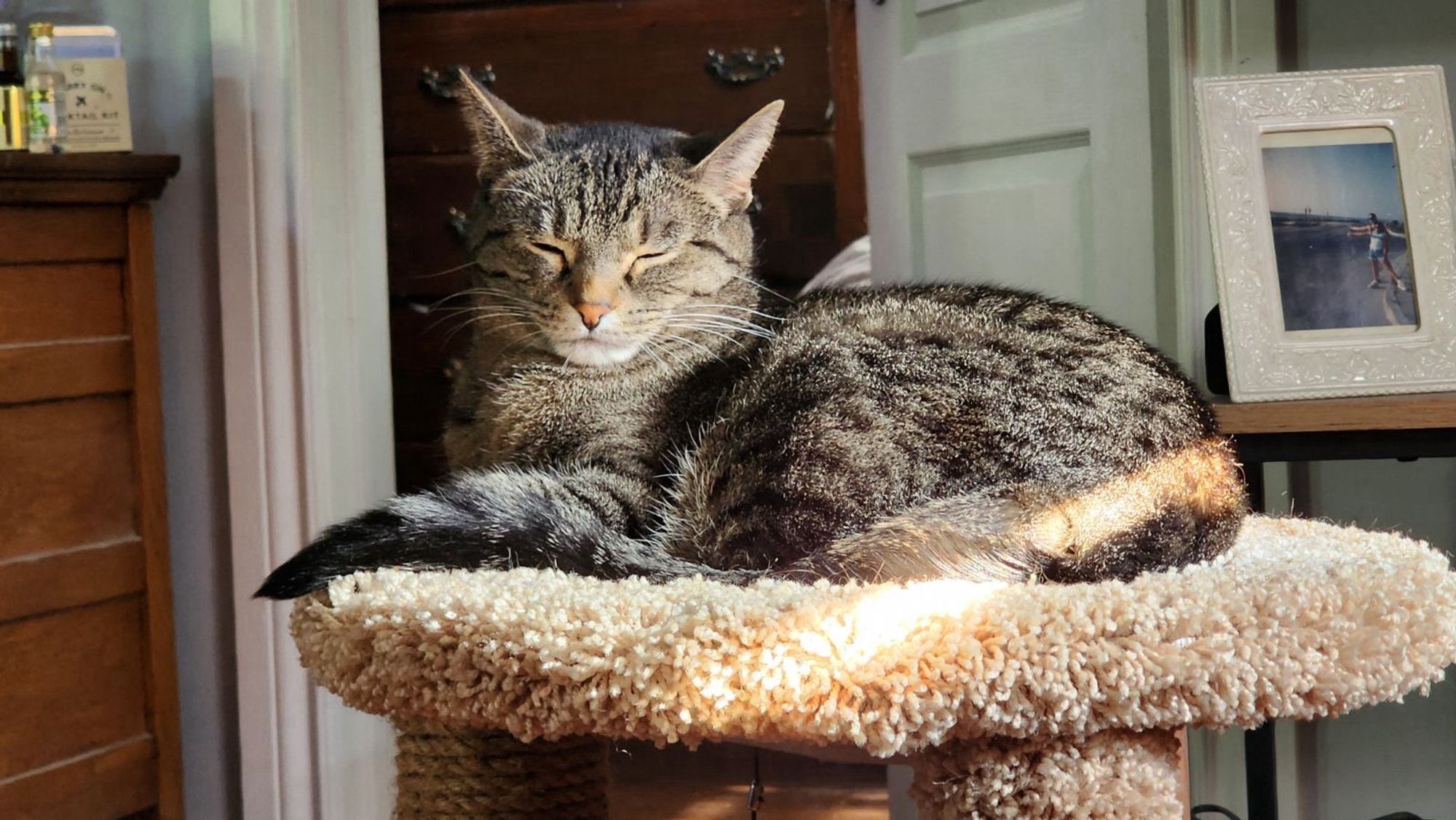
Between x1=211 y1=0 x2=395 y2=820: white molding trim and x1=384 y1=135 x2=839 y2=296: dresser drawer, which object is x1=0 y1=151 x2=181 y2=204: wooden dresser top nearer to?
x1=211 y1=0 x2=395 y2=820: white molding trim

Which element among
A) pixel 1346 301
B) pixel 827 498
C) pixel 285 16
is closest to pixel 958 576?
pixel 827 498

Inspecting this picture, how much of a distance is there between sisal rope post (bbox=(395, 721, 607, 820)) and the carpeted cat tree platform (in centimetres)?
11

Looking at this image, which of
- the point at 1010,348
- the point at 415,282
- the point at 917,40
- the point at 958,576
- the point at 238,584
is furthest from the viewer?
the point at 415,282

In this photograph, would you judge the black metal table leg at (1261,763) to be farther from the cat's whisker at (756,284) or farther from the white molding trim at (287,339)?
the white molding trim at (287,339)

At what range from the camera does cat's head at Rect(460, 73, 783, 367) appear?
1030 mm

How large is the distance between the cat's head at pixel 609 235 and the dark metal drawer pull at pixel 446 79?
0.87 m

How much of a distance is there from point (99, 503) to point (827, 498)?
938 millimetres

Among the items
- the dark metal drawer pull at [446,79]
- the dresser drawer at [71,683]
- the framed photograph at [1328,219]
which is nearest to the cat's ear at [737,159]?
the framed photograph at [1328,219]

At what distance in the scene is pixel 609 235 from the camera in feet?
3.38

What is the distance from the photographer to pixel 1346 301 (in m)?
1.16

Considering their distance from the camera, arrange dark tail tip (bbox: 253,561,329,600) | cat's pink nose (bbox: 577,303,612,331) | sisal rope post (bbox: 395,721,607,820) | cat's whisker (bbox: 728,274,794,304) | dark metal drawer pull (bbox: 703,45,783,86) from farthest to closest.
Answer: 1. dark metal drawer pull (bbox: 703,45,783,86)
2. cat's whisker (bbox: 728,274,794,304)
3. cat's pink nose (bbox: 577,303,612,331)
4. sisal rope post (bbox: 395,721,607,820)
5. dark tail tip (bbox: 253,561,329,600)

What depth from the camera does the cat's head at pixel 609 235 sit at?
3.38 ft

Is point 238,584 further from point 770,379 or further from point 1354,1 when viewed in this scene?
point 1354,1

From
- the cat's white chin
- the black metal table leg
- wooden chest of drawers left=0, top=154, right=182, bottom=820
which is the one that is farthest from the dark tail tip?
the black metal table leg
